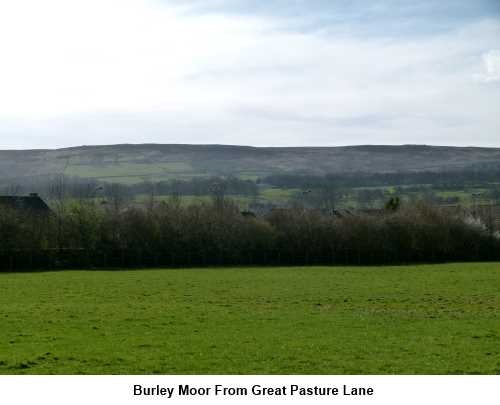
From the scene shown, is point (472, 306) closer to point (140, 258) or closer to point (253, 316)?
point (253, 316)

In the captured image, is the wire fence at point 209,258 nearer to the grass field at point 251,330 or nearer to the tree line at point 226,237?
the tree line at point 226,237

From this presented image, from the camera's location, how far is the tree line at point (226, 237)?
63875mm

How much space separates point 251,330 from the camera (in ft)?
64.3

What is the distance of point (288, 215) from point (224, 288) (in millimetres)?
39792

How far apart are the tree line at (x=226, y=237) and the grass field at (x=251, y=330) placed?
28337 mm

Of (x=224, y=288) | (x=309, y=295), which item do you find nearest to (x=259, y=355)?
(x=309, y=295)

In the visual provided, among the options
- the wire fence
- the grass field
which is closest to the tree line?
the wire fence

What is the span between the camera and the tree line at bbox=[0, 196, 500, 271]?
63.9m

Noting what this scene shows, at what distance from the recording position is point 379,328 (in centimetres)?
2034

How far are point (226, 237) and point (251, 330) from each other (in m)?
49.9

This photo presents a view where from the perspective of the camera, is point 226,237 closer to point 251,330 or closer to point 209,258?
point 209,258

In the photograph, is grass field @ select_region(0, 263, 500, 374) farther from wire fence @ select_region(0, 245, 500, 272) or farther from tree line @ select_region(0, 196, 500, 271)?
tree line @ select_region(0, 196, 500, 271)

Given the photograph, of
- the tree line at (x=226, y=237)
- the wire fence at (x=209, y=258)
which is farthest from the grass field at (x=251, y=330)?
the tree line at (x=226, y=237)

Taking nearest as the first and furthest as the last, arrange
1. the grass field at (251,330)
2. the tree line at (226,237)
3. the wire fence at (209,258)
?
1. the grass field at (251,330)
2. the wire fence at (209,258)
3. the tree line at (226,237)
